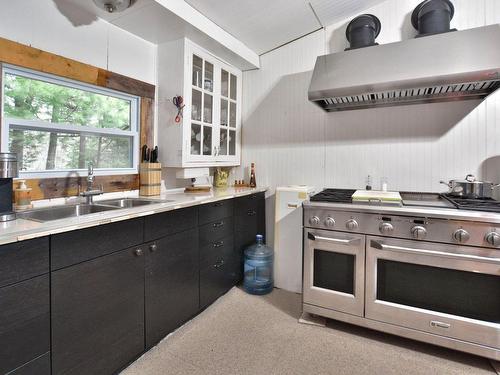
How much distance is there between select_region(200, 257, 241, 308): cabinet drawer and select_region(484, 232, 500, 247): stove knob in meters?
1.80

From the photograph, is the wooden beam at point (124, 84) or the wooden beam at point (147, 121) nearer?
the wooden beam at point (124, 84)

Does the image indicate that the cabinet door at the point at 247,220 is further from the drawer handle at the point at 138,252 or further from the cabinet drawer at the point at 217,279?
the drawer handle at the point at 138,252

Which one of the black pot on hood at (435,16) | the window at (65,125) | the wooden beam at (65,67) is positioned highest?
the black pot on hood at (435,16)

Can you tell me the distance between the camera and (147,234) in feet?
5.41

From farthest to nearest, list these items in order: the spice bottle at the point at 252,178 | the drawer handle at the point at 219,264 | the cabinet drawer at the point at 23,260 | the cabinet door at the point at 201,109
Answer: the spice bottle at the point at 252,178 < the cabinet door at the point at 201,109 < the drawer handle at the point at 219,264 < the cabinet drawer at the point at 23,260

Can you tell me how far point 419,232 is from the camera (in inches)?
68.6

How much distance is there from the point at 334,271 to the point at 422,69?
1464 millimetres

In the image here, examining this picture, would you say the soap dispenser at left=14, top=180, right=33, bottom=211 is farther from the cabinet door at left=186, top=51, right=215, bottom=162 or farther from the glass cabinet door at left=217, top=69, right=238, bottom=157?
the glass cabinet door at left=217, top=69, right=238, bottom=157

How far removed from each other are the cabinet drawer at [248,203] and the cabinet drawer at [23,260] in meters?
1.56

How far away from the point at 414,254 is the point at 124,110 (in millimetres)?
2337

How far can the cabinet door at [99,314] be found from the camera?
4.06 feet

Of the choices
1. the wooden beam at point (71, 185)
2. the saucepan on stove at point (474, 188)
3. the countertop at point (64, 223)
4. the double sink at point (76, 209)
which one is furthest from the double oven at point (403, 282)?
the wooden beam at point (71, 185)

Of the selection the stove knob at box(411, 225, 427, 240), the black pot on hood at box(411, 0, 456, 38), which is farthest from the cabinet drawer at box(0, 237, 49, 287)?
the black pot on hood at box(411, 0, 456, 38)

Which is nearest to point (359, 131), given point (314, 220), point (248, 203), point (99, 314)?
point (314, 220)
